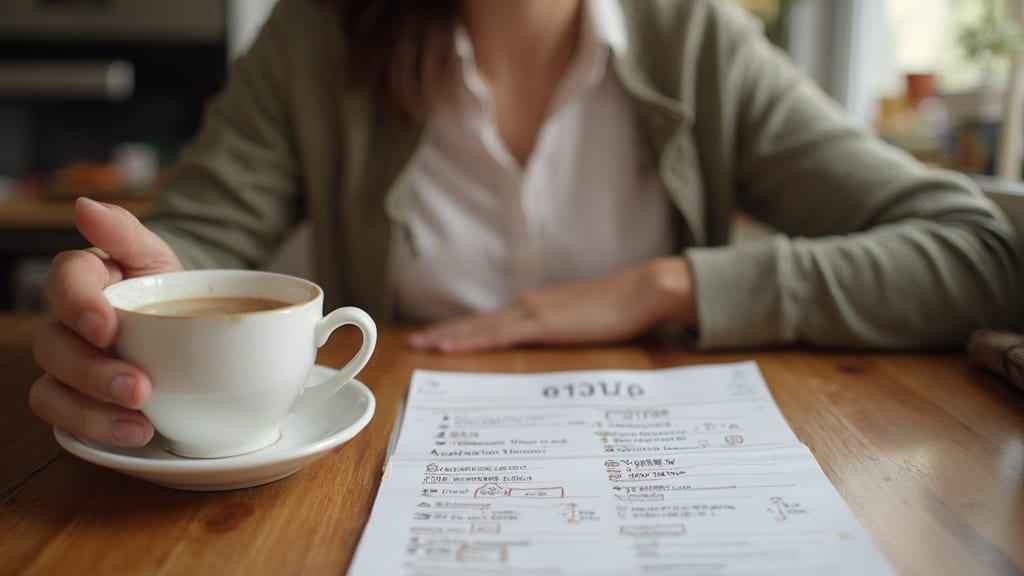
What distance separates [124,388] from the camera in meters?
0.48

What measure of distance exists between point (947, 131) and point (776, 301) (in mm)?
1068

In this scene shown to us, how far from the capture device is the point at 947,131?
166 centimetres

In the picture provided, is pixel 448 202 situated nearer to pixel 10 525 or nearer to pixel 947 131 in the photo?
pixel 10 525

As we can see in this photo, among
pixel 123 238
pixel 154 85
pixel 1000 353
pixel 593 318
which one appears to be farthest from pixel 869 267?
pixel 154 85

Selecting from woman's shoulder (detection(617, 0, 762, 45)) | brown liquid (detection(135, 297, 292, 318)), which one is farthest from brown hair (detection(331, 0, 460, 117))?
brown liquid (detection(135, 297, 292, 318))

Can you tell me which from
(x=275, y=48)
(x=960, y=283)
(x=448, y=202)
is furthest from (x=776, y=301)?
(x=275, y=48)

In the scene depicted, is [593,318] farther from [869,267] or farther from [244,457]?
[244,457]

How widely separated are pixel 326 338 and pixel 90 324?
134 mm

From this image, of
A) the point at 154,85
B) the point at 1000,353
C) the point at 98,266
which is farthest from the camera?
the point at 154,85

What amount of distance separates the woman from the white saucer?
31 centimetres

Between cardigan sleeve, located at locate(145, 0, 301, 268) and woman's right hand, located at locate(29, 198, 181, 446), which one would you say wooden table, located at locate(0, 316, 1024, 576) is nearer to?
woman's right hand, located at locate(29, 198, 181, 446)

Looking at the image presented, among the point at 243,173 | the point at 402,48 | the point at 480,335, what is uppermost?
the point at 402,48

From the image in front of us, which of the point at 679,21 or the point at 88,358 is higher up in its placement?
the point at 679,21

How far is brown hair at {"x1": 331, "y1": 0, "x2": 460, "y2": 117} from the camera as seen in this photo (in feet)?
3.49
